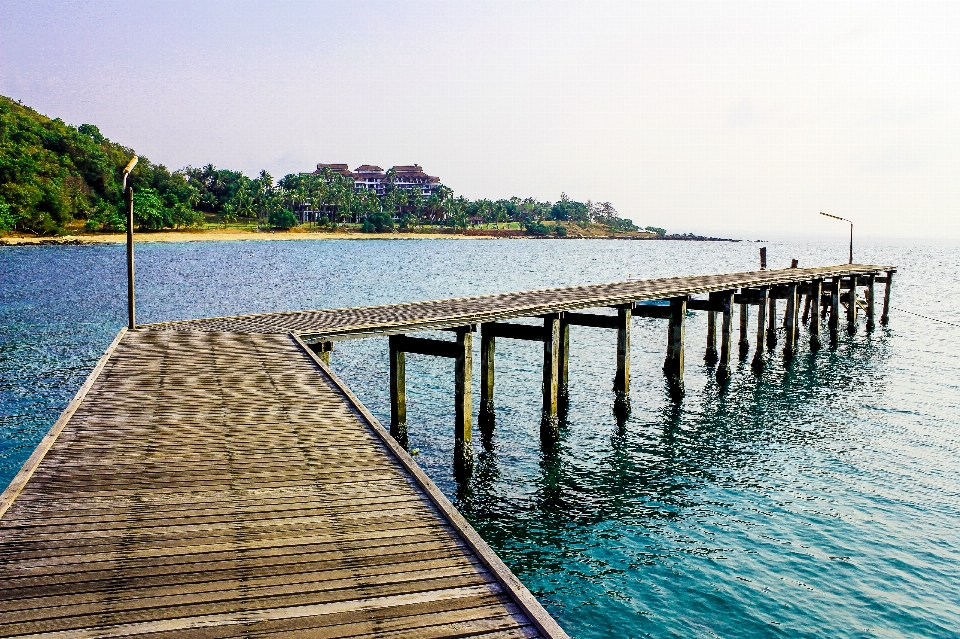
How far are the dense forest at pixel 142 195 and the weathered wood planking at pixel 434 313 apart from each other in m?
91.3

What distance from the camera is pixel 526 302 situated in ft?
63.0

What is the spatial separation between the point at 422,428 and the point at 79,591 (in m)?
13.2

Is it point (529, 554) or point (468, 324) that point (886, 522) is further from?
point (468, 324)

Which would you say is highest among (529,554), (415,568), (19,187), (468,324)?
(19,187)

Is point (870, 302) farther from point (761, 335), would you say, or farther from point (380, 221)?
point (380, 221)

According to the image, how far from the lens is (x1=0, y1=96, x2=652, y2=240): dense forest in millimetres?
96750

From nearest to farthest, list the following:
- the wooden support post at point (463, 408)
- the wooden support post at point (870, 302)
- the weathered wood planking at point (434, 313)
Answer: the weathered wood planking at point (434, 313), the wooden support post at point (463, 408), the wooden support post at point (870, 302)

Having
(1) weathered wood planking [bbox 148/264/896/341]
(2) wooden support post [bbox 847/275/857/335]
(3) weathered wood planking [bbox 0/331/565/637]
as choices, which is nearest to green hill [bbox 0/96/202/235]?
(1) weathered wood planking [bbox 148/264/896/341]

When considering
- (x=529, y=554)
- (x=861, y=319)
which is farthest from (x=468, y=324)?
(x=861, y=319)

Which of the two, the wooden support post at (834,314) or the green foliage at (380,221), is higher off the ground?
the green foliage at (380,221)

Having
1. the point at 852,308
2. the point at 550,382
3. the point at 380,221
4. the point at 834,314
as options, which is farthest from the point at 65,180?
the point at 550,382

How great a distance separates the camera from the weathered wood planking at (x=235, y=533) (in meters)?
4.98

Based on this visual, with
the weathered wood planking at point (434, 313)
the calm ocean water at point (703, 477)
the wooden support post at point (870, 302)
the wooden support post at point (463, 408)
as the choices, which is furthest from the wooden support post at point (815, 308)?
the wooden support post at point (463, 408)

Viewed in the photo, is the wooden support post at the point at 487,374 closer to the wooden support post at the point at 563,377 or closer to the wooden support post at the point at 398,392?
the wooden support post at the point at 398,392
